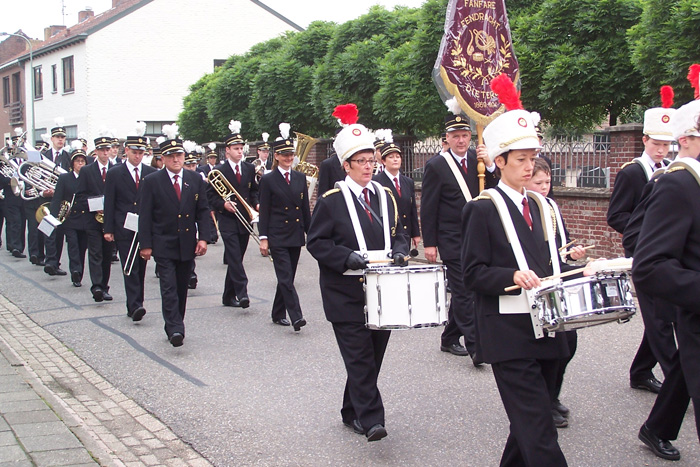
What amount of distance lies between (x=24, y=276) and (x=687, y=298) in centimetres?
1208

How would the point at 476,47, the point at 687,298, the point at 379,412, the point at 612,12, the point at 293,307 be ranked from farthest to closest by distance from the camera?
1. the point at 612,12
2. the point at 476,47
3. the point at 293,307
4. the point at 379,412
5. the point at 687,298

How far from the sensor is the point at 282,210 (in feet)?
30.1

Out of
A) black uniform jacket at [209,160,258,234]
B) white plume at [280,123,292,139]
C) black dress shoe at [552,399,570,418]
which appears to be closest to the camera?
black dress shoe at [552,399,570,418]

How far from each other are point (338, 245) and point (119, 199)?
552 cm

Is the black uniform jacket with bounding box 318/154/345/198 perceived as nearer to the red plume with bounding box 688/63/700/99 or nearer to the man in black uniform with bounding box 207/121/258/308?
the man in black uniform with bounding box 207/121/258/308

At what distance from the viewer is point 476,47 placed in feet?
31.9

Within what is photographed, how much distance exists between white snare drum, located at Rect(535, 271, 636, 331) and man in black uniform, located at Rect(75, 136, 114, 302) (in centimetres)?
825

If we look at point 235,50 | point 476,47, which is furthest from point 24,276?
point 235,50

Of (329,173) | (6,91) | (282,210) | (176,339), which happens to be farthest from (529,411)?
(6,91)

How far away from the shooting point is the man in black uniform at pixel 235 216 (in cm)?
1001

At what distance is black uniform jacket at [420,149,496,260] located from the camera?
723 cm

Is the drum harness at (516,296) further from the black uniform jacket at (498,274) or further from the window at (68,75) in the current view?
the window at (68,75)

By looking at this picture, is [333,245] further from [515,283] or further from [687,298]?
[687,298]

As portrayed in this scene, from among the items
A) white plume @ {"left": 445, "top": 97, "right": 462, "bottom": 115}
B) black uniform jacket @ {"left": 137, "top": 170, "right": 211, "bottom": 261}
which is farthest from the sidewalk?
white plume @ {"left": 445, "top": 97, "right": 462, "bottom": 115}
